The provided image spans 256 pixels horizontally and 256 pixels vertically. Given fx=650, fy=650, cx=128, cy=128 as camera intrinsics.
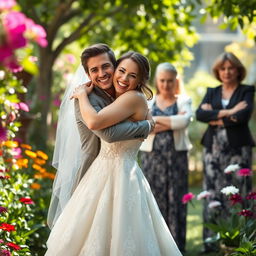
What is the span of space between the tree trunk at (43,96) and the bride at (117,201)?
6.52 m

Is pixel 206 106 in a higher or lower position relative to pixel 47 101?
lower

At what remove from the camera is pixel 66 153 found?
4715 mm

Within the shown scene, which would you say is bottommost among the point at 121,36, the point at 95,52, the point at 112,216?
the point at 112,216

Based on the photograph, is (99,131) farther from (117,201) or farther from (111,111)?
(117,201)

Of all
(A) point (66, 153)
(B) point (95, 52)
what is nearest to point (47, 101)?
(A) point (66, 153)

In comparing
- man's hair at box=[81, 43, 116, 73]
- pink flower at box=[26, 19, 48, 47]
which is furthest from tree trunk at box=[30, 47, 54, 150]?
pink flower at box=[26, 19, 48, 47]

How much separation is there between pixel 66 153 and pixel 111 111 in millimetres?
788

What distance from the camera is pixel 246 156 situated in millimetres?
6652

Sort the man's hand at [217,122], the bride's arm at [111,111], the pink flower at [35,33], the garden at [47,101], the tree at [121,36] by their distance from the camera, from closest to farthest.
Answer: the pink flower at [35,33] < the garden at [47,101] < the bride's arm at [111,111] < the man's hand at [217,122] < the tree at [121,36]

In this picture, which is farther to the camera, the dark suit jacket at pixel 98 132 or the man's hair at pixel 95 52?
the man's hair at pixel 95 52

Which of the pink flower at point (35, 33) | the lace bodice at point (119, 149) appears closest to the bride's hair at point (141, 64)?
the lace bodice at point (119, 149)

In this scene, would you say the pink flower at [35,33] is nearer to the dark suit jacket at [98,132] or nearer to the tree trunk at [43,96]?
the dark suit jacket at [98,132]

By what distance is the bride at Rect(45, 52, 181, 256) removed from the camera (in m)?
4.06

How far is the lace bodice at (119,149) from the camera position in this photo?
4.27m
